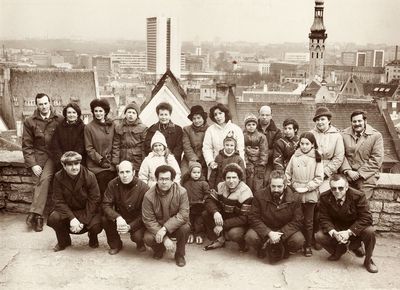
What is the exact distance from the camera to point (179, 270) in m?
4.70

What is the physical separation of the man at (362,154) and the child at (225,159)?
1197 mm

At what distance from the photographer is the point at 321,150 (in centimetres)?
532

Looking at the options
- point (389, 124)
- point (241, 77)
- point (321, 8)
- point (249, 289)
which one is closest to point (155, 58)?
point (389, 124)

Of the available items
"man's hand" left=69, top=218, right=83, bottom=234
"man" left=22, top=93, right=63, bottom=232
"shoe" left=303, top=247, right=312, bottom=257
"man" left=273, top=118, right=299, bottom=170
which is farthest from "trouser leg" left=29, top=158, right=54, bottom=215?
"shoe" left=303, top=247, right=312, bottom=257

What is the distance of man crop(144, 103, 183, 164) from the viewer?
571cm

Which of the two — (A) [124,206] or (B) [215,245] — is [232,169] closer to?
(B) [215,245]

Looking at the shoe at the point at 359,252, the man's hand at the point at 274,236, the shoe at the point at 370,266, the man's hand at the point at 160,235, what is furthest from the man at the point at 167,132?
the shoe at the point at 370,266

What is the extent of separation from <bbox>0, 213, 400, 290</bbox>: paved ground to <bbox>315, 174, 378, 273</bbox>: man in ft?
0.53

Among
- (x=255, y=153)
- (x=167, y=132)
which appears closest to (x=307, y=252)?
(x=255, y=153)

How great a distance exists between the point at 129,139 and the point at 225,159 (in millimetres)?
1168

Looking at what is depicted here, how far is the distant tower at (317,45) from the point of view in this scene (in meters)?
82.0

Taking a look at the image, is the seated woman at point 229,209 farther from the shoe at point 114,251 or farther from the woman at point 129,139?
the woman at point 129,139

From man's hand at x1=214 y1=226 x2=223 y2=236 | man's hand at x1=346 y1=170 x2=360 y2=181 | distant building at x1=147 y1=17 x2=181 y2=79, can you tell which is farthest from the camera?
distant building at x1=147 y1=17 x2=181 y2=79

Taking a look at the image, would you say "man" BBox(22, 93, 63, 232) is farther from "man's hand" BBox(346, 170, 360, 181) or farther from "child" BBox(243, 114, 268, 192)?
"man's hand" BBox(346, 170, 360, 181)
